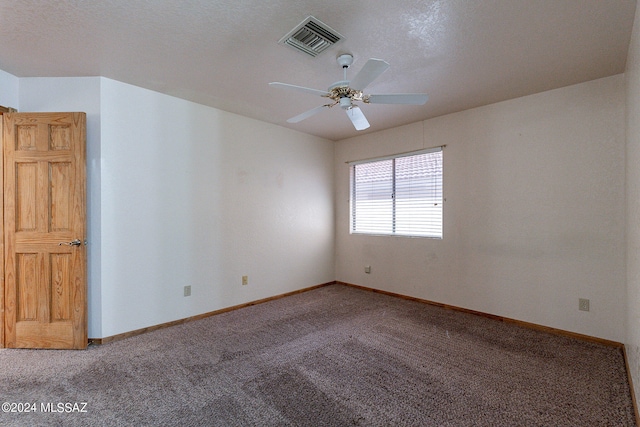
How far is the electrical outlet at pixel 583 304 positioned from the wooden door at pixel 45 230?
4.69 meters

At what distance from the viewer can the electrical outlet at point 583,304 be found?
9.41 ft

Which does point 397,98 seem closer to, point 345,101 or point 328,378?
point 345,101

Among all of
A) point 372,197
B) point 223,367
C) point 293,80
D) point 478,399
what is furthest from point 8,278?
point 372,197

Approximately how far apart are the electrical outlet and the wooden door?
15.4 feet

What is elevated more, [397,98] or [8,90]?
[8,90]

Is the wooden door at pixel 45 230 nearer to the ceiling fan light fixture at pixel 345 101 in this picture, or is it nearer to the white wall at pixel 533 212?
the ceiling fan light fixture at pixel 345 101

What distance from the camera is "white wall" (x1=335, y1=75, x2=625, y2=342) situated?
2764mm

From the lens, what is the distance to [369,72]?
1921 mm

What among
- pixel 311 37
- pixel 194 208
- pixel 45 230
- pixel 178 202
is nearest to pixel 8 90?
pixel 45 230

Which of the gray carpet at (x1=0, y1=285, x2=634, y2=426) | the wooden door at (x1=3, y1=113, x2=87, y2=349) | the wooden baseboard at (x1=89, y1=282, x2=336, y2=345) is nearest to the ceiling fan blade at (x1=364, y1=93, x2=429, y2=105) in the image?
the gray carpet at (x1=0, y1=285, x2=634, y2=426)

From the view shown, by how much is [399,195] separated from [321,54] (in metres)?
2.56

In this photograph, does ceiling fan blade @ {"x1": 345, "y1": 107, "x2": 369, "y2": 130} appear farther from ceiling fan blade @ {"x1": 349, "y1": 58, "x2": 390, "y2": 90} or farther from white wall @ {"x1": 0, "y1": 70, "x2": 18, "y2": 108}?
white wall @ {"x1": 0, "y1": 70, "x2": 18, "y2": 108}

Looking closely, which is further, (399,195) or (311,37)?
(399,195)

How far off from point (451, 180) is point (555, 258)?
1.39m
